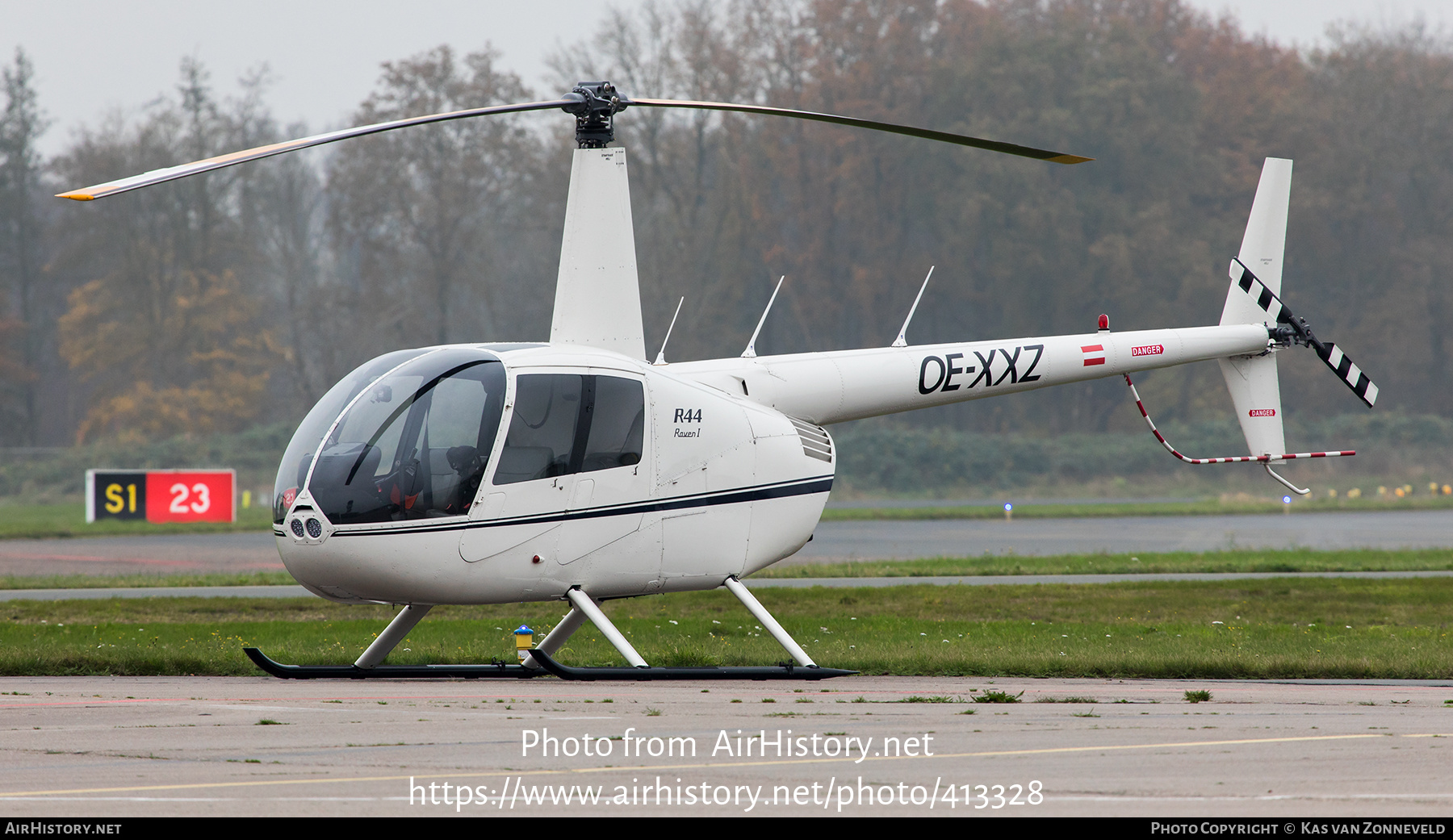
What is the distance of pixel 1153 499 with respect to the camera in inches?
1853

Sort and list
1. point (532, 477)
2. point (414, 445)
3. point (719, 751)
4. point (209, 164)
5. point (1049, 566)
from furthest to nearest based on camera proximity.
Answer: point (1049, 566) < point (532, 477) < point (414, 445) < point (209, 164) < point (719, 751)

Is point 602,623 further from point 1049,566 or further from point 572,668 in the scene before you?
point 1049,566

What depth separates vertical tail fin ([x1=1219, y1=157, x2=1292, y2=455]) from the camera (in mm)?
13352

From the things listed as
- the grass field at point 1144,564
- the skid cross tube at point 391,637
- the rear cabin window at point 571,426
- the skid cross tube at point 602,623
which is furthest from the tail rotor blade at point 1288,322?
the skid cross tube at point 391,637

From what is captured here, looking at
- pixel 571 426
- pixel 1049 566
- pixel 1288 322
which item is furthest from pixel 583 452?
pixel 1049 566

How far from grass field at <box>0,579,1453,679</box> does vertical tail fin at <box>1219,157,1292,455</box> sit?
1.99 metres

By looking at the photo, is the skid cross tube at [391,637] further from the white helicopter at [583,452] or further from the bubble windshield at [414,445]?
the bubble windshield at [414,445]

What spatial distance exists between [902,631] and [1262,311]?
474 cm

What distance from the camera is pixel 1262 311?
13.4 meters

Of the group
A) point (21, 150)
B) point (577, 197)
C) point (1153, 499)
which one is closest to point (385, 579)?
point (577, 197)

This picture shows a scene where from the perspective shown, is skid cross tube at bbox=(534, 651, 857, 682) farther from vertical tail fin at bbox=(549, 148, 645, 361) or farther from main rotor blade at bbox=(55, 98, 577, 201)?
main rotor blade at bbox=(55, 98, 577, 201)

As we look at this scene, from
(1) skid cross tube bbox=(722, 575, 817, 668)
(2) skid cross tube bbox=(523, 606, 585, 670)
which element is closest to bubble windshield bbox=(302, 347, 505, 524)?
→ (2) skid cross tube bbox=(523, 606, 585, 670)

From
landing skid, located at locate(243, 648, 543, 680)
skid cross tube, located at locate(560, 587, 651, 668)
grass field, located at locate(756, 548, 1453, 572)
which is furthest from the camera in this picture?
grass field, located at locate(756, 548, 1453, 572)

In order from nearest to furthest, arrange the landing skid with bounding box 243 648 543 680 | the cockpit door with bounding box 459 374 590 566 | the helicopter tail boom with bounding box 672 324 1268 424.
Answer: the cockpit door with bounding box 459 374 590 566, the landing skid with bounding box 243 648 543 680, the helicopter tail boom with bounding box 672 324 1268 424
